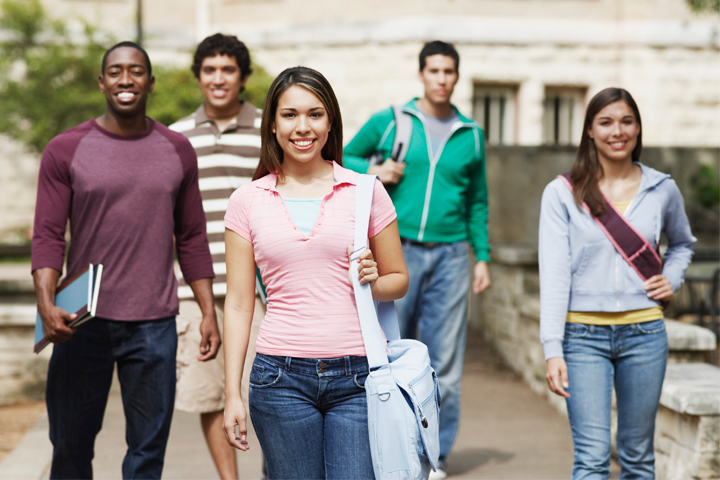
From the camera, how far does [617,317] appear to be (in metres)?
Answer: 3.62

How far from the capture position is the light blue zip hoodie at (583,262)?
362 centimetres

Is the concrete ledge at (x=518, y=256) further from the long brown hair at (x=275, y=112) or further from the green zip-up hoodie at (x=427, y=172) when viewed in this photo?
the long brown hair at (x=275, y=112)

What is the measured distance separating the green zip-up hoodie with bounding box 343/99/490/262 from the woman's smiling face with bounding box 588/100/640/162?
129 cm

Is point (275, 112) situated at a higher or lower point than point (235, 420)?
higher

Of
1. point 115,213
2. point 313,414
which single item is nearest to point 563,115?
point 115,213

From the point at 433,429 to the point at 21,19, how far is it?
15183 mm

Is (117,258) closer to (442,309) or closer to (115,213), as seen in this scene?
(115,213)

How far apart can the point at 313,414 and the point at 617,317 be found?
60.5 inches

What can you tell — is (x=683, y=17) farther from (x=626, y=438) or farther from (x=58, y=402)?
(x=58, y=402)

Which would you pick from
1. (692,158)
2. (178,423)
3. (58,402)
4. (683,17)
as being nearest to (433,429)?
(58,402)

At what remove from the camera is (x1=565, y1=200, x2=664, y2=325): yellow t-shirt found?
11.8 feet

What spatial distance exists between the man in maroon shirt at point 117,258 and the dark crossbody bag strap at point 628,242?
1.79m

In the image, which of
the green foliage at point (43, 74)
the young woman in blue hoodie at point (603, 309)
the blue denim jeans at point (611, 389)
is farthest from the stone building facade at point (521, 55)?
the blue denim jeans at point (611, 389)

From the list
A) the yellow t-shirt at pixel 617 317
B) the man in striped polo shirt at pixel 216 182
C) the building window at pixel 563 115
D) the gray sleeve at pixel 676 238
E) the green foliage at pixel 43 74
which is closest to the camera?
the yellow t-shirt at pixel 617 317
